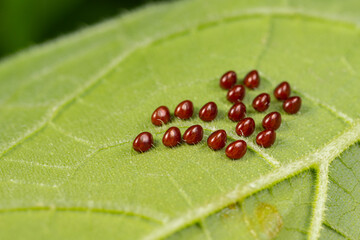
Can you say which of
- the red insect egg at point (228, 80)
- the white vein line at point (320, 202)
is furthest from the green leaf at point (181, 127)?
the red insect egg at point (228, 80)

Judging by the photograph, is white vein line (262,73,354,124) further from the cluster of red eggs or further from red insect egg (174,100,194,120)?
red insect egg (174,100,194,120)

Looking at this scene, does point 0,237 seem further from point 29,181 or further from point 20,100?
point 20,100

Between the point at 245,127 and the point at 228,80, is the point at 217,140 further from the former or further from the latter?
the point at 228,80

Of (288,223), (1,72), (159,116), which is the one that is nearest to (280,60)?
(159,116)

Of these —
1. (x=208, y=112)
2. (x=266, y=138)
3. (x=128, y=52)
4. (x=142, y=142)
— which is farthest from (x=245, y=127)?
(x=128, y=52)

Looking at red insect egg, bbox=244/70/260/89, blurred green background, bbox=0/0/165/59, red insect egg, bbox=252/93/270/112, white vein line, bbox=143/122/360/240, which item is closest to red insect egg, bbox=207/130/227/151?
white vein line, bbox=143/122/360/240

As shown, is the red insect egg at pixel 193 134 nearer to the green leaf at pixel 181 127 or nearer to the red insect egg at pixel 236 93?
the green leaf at pixel 181 127
